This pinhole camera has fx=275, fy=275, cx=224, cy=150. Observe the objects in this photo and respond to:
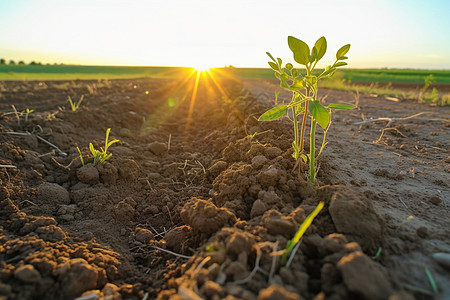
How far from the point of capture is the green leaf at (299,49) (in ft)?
4.78

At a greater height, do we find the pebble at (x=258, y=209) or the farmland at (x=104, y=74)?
the farmland at (x=104, y=74)

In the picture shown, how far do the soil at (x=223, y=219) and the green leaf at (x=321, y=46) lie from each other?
27.1 inches

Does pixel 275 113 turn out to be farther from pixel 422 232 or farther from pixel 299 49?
pixel 422 232

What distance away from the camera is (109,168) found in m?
2.28

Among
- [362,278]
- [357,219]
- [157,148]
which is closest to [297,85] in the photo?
[357,219]

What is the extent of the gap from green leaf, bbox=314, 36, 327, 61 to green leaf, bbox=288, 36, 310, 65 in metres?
0.06

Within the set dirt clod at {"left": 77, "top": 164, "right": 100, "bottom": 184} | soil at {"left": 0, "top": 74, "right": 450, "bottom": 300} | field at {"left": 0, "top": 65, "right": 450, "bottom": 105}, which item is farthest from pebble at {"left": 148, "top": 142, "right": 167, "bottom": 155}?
field at {"left": 0, "top": 65, "right": 450, "bottom": 105}

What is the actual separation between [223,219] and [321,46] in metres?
1.04

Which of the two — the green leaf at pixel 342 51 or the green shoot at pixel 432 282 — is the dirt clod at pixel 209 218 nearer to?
the green shoot at pixel 432 282

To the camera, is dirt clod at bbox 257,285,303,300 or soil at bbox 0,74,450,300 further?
soil at bbox 0,74,450,300

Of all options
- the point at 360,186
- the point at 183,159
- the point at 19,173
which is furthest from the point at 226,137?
the point at 19,173

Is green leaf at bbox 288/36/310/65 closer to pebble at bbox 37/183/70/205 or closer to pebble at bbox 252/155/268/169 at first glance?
pebble at bbox 252/155/268/169

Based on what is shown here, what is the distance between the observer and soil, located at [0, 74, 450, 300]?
1.00 metres

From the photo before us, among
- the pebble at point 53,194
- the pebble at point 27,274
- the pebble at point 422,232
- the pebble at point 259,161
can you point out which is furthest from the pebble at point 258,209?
the pebble at point 53,194
